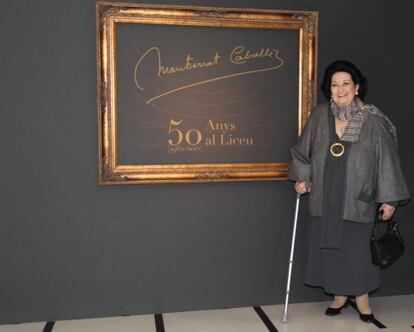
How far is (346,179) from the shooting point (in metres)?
2.78

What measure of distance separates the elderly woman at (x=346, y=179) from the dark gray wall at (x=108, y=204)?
29 centimetres

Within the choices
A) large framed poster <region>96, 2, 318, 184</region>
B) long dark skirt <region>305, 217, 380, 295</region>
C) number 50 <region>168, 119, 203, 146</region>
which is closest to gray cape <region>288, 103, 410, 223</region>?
long dark skirt <region>305, 217, 380, 295</region>

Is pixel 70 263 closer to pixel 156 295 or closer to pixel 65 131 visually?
pixel 156 295

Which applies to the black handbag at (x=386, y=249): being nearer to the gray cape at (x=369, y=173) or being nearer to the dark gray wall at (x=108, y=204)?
the gray cape at (x=369, y=173)

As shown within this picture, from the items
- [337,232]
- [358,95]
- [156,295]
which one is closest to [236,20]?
[358,95]

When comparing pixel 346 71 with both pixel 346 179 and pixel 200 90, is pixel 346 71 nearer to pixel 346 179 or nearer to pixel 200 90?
pixel 346 179

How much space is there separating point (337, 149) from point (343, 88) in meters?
0.37

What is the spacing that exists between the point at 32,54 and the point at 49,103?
0.30 metres

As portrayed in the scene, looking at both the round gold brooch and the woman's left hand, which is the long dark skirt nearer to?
the woman's left hand

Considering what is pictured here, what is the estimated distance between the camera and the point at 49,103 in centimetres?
281

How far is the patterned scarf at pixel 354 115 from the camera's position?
2.78 m

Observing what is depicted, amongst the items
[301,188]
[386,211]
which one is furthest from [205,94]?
[386,211]

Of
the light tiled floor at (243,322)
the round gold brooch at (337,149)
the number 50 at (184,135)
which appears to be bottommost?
the light tiled floor at (243,322)
